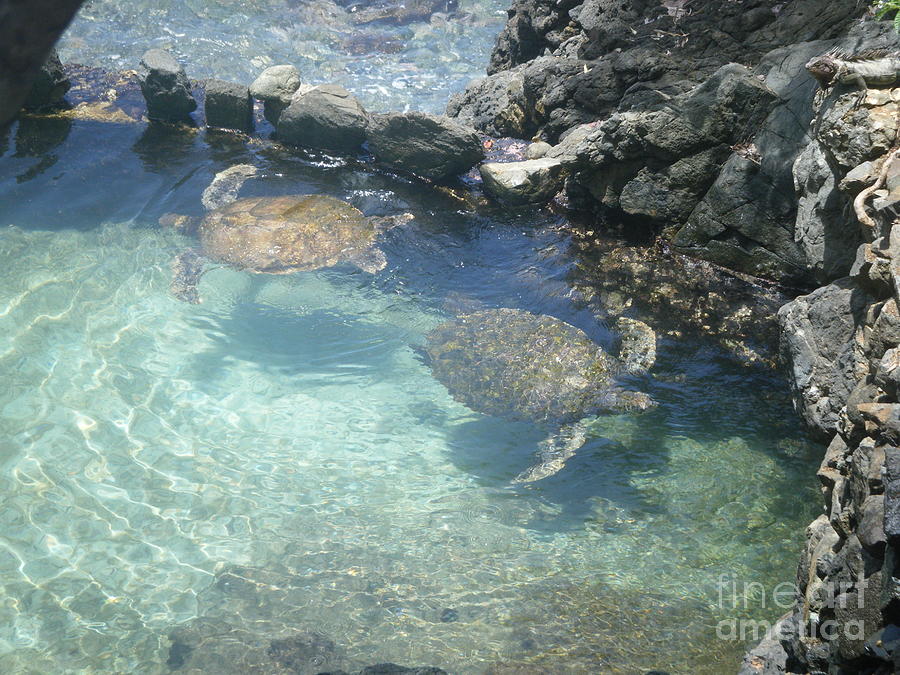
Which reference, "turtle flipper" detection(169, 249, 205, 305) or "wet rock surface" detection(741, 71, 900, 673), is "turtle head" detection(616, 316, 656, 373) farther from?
"turtle flipper" detection(169, 249, 205, 305)

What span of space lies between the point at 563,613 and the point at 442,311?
12.1 ft

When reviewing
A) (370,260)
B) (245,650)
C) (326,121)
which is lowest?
(245,650)

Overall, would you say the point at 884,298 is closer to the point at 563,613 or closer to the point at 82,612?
the point at 563,613

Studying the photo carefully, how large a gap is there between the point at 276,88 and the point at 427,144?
2901 millimetres

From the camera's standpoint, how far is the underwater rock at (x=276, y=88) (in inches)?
400

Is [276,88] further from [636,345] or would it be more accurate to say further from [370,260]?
[636,345]

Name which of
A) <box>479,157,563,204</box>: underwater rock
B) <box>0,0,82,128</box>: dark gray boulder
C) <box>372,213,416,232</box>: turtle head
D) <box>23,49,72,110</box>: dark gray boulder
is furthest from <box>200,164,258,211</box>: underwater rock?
<box>0,0,82,128</box>: dark gray boulder

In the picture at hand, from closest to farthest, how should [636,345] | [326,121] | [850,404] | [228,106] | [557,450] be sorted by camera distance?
[850,404], [557,450], [636,345], [326,121], [228,106]

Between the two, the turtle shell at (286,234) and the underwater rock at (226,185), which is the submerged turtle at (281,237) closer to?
the turtle shell at (286,234)

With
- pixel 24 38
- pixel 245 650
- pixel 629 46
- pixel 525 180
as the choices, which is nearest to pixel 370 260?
pixel 525 180

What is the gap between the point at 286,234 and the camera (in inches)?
311

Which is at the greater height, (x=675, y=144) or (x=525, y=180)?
(x=675, y=144)

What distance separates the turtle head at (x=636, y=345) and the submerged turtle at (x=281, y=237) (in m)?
2.90

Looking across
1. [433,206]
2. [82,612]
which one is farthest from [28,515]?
[433,206]
